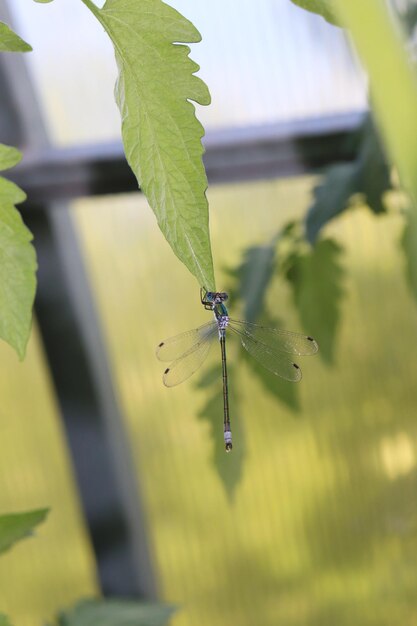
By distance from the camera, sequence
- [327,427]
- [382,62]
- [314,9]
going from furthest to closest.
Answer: [327,427] → [314,9] → [382,62]

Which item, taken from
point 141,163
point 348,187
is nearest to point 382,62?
point 141,163

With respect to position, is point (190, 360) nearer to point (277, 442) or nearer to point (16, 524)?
point (16, 524)

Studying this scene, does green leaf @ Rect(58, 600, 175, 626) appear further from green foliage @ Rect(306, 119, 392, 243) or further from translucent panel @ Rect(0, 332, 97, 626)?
translucent panel @ Rect(0, 332, 97, 626)

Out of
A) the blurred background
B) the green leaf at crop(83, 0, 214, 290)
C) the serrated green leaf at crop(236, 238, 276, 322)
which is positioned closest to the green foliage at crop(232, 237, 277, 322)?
the serrated green leaf at crop(236, 238, 276, 322)

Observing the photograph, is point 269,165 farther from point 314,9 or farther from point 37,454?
point 314,9

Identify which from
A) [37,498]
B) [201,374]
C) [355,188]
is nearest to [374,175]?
[355,188]

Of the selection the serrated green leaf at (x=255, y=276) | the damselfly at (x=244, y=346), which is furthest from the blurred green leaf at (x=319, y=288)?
the damselfly at (x=244, y=346)

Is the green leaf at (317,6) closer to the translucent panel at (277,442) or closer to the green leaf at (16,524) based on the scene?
the green leaf at (16,524)
